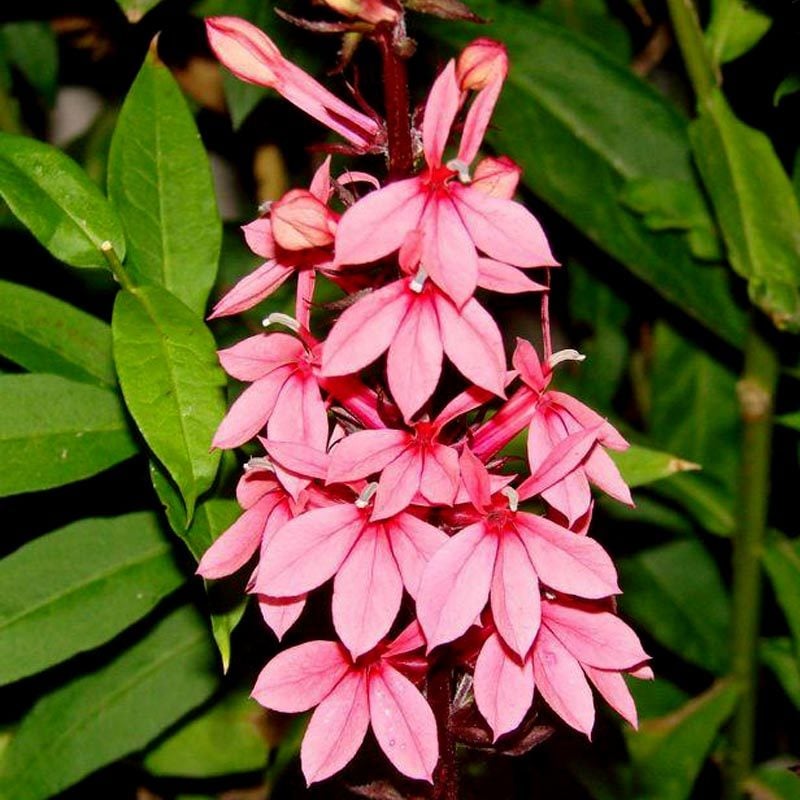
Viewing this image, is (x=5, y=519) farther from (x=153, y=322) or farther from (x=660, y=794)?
(x=660, y=794)

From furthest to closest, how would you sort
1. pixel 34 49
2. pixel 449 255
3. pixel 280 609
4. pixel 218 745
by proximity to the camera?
pixel 34 49, pixel 218 745, pixel 280 609, pixel 449 255

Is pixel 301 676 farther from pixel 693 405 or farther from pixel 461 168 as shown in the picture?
pixel 693 405

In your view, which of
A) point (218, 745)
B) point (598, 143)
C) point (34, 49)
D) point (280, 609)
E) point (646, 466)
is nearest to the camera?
point (280, 609)

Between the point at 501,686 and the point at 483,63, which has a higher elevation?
the point at 483,63

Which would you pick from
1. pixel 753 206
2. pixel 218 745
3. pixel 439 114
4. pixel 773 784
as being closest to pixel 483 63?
pixel 439 114

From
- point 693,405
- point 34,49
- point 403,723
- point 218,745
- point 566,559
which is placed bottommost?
point 218,745

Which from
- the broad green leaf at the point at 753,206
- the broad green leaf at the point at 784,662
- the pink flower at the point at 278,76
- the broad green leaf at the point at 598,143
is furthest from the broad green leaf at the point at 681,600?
the pink flower at the point at 278,76

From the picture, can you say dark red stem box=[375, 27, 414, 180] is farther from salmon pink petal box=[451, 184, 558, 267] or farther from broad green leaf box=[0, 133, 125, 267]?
broad green leaf box=[0, 133, 125, 267]
